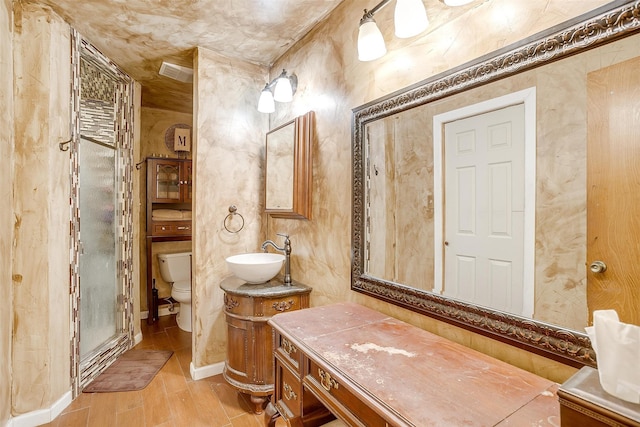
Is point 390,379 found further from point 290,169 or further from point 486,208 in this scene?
point 290,169

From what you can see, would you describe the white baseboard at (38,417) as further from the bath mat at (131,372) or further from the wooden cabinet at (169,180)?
the wooden cabinet at (169,180)

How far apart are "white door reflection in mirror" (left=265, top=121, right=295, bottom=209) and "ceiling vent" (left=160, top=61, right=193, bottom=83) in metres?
1.06

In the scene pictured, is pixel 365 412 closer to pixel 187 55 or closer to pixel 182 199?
pixel 187 55

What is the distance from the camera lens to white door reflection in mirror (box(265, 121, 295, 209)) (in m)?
2.12

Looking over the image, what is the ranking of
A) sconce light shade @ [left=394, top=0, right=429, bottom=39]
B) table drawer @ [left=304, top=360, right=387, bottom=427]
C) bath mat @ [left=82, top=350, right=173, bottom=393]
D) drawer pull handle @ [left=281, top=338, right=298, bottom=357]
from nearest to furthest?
1. table drawer @ [left=304, top=360, right=387, bottom=427]
2. sconce light shade @ [left=394, top=0, right=429, bottom=39]
3. drawer pull handle @ [left=281, top=338, right=298, bottom=357]
4. bath mat @ [left=82, top=350, right=173, bottom=393]

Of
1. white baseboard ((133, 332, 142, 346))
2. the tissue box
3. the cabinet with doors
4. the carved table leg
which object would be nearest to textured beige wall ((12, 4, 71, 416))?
white baseboard ((133, 332, 142, 346))

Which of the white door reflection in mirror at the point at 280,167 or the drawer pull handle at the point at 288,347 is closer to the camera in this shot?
the drawer pull handle at the point at 288,347

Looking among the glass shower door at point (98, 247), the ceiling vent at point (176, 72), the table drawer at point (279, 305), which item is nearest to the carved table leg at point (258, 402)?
the table drawer at point (279, 305)

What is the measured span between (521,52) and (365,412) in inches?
46.2

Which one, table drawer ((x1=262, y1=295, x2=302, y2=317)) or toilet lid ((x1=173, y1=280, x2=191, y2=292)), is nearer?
table drawer ((x1=262, y1=295, x2=302, y2=317))

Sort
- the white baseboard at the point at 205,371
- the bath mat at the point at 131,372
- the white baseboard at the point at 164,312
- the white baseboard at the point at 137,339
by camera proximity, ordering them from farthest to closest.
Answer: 1. the white baseboard at the point at 164,312
2. the white baseboard at the point at 137,339
3. the white baseboard at the point at 205,371
4. the bath mat at the point at 131,372

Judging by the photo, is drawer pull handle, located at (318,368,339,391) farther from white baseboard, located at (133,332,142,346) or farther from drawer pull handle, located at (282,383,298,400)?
white baseboard, located at (133,332,142,346)

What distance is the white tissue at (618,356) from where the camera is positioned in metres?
0.51

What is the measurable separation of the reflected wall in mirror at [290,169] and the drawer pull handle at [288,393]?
0.99m
